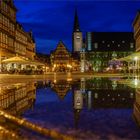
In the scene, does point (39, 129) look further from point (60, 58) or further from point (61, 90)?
point (60, 58)

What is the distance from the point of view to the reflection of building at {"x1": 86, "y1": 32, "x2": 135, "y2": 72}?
15890 cm

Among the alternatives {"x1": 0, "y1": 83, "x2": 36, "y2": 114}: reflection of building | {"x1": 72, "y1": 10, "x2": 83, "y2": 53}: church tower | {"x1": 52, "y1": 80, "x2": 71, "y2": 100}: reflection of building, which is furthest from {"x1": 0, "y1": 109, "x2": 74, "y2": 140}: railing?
{"x1": 72, "y1": 10, "x2": 83, "y2": 53}: church tower

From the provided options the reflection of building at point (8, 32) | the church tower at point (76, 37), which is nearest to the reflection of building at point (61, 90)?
the reflection of building at point (8, 32)

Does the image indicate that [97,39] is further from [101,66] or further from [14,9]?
[14,9]

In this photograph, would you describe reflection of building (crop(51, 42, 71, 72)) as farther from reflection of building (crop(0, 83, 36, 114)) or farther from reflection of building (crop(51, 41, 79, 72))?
reflection of building (crop(0, 83, 36, 114))

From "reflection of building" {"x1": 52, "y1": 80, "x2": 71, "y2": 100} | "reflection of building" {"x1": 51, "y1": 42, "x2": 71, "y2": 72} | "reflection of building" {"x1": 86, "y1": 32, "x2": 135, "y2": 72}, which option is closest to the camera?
"reflection of building" {"x1": 52, "y1": 80, "x2": 71, "y2": 100}

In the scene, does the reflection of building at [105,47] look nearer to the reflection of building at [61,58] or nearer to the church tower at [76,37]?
the reflection of building at [61,58]

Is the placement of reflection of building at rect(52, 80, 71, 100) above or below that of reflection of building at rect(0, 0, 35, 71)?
below

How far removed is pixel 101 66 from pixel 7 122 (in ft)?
495

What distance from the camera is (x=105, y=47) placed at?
526 feet

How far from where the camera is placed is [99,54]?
15912 cm

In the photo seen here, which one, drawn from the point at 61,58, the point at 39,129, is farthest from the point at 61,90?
the point at 61,58

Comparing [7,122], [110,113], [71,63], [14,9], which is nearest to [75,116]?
[110,113]

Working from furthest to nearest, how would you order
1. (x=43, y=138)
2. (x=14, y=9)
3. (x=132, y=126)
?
(x=14, y=9), (x=132, y=126), (x=43, y=138)
